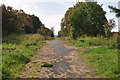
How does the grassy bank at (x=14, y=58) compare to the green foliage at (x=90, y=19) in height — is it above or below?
below

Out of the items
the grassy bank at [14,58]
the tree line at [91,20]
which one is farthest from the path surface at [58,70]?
the tree line at [91,20]

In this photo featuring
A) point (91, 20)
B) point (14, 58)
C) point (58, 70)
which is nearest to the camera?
point (58, 70)

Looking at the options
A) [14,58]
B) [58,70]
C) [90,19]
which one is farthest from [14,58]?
[90,19]

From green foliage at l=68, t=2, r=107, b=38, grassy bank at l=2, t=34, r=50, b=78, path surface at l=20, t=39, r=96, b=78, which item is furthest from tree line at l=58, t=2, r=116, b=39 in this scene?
path surface at l=20, t=39, r=96, b=78

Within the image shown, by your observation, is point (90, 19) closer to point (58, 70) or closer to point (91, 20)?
point (91, 20)

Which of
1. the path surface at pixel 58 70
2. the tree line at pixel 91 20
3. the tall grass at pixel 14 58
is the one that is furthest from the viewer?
the tree line at pixel 91 20

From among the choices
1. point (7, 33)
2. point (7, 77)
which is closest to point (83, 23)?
point (7, 33)

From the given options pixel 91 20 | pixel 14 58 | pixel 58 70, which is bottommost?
pixel 58 70

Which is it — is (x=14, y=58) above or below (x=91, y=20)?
below

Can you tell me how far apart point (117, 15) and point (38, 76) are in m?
4.44

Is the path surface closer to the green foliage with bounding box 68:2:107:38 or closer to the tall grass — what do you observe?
the tall grass

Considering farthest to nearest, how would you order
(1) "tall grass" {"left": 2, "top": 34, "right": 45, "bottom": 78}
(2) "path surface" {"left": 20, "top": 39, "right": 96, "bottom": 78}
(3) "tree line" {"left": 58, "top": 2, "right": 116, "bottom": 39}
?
(3) "tree line" {"left": 58, "top": 2, "right": 116, "bottom": 39} < (2) "path surface" {"left": 20, "top": 39, "right": 96, "bottom": 78} < (1) "tall grass" {"left": 2, "top": 34, "right": 45, "bottom": 78}

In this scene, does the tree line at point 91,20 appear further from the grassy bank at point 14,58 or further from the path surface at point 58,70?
the path surface at point 58,70

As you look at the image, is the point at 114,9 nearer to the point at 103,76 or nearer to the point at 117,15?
the point at 117,15
